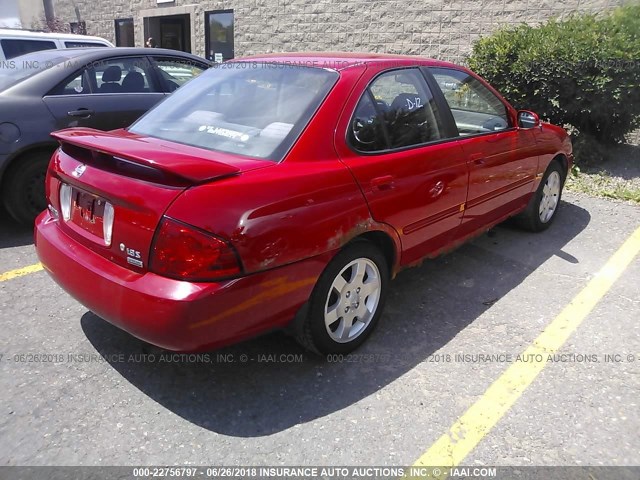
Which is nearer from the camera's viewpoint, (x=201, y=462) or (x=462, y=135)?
(x=201, y=462)

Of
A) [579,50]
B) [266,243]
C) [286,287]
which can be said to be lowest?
[286,287]

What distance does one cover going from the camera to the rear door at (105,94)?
4766 mm

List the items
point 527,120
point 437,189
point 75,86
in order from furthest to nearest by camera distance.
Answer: point 75,86, point 527,120, point 437,189

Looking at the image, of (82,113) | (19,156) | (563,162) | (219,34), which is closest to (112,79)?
(82,113)

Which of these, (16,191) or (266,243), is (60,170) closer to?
(266,243)

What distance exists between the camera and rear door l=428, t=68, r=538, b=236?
3730 mm

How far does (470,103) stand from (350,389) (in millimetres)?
2504

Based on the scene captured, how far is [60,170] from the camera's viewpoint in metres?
2.88

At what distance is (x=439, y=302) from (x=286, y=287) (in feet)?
5.26

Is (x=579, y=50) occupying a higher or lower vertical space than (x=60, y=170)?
higher

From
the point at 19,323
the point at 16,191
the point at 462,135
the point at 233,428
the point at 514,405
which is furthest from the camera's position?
the point at 16,191

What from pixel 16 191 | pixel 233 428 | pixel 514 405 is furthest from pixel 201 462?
pixel 16 191

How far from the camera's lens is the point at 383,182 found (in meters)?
2.94

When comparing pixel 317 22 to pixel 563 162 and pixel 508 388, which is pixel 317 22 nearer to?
pixel 563 162
